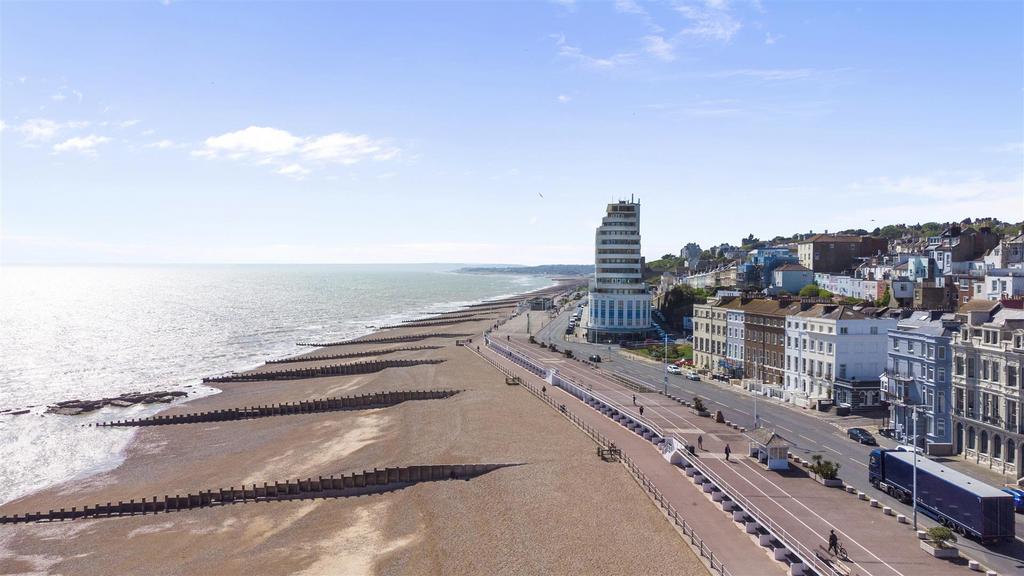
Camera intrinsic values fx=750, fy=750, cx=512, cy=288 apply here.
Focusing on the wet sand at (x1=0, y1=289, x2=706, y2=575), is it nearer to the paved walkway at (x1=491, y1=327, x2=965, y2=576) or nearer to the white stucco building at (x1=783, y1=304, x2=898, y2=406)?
the paved walkway at (x1=491, y1=327, x2=965, y2=576)

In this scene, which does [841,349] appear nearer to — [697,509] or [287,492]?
[697,509]

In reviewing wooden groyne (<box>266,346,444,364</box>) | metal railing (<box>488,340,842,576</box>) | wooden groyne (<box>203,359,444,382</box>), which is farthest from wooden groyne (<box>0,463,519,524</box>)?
wooden groyne (<box>266,346,444,364</box>)

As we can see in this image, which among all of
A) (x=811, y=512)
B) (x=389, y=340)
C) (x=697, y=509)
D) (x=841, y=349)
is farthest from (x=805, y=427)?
(x=389, y=340)

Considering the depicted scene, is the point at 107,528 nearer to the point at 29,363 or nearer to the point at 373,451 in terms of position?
the point at 373,451

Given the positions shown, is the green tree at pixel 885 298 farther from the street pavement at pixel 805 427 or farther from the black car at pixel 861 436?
the black car at pixel 861 436

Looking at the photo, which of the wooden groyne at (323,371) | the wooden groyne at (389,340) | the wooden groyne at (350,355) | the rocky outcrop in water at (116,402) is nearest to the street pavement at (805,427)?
the wooden groyne at (323,371)
